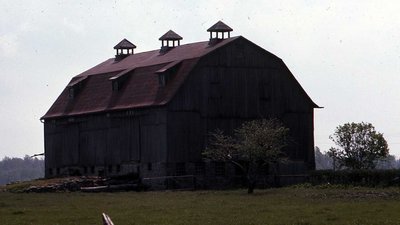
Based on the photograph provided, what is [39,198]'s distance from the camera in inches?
2432

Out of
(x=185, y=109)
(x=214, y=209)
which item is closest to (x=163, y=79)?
(x=185, y=109)

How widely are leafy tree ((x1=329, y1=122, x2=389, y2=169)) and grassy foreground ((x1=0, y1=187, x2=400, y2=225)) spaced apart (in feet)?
125

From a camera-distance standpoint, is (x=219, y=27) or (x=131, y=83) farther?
(x=131, y=83)

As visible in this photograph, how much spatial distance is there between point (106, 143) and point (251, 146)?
18779 mm

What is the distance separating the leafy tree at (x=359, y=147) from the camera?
98500 mm

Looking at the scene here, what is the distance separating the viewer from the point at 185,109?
266 ft

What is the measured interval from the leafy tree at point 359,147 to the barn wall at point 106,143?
76.4 feet

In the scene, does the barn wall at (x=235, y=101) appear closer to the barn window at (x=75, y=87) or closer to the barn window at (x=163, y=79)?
the barn window at (x=163, y=79)

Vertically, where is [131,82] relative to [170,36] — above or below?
below

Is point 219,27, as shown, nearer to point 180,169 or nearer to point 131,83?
point 131,83

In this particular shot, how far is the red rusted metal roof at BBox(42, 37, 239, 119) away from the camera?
8200 cm

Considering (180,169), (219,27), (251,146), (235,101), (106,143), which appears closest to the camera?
(251,146)

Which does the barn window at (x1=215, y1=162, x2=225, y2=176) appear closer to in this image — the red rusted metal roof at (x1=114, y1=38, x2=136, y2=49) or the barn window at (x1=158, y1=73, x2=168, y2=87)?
the barn window at (x1=158, y1=73, x2=168, y2=87)

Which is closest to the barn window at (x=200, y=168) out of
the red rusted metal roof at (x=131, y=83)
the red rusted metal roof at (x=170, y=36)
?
the red rusted metal roof at (x=131, y=83)
